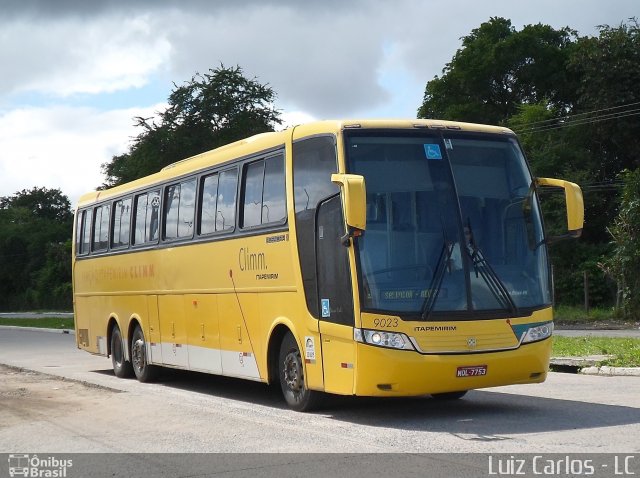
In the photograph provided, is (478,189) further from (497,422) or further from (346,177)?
(497,422)

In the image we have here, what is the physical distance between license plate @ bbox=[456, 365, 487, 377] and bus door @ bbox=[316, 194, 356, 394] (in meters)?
1.15

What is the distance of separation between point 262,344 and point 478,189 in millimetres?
3671

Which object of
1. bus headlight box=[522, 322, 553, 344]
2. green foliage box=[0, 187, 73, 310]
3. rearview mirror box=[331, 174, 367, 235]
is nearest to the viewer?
rearview mirror box=[331, 174, 367, 235]

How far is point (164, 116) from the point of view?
195 feet

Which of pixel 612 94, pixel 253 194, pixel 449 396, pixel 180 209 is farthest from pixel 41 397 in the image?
pixel 612 94

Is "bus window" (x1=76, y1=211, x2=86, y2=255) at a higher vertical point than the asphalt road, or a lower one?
higher

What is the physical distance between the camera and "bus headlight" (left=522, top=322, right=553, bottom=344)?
1195 centimetres

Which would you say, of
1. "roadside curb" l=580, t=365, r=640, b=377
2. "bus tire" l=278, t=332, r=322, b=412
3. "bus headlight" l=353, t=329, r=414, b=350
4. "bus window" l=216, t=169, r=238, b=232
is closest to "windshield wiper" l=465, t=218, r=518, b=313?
"bus headlight" l=353, t=329, r=414, b=350

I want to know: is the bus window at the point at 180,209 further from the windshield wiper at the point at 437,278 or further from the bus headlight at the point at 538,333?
the bus headlight at the point at 538,333

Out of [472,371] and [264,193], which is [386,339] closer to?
[472,371]

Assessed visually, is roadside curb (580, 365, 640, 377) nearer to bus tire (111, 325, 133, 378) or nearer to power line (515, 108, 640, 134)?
bus tire (111, 325, 133, 378)

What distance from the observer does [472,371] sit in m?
11.5

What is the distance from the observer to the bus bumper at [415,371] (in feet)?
37.2
